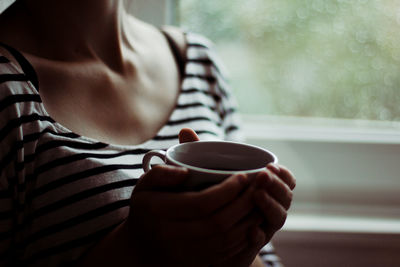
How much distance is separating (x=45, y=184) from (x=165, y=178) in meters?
0.25

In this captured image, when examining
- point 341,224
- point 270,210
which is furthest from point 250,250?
point 341,224

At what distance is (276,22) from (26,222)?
72 cm

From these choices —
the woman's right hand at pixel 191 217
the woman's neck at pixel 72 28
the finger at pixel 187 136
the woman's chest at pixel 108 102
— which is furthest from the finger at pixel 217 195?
the woman's neck at pixel 72 28

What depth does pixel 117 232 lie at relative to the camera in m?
0.49

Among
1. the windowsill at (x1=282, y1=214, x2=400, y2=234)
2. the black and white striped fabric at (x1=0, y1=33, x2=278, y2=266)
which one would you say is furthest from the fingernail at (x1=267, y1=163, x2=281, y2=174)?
the windowsill at (x1=282, y1=214, x2=400, y2=234)

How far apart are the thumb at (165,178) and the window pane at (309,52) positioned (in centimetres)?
67

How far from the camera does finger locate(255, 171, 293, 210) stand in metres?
0.37

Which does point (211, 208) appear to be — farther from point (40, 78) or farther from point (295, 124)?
point (295, 124)

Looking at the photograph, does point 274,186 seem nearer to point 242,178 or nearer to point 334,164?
point 242,178

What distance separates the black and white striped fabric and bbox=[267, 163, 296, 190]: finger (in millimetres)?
244

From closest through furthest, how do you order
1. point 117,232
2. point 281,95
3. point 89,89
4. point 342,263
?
point 117,232 < point 89,89 < point 342,263 < point 281,95

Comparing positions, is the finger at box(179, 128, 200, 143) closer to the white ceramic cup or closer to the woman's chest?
the white ceramic cup

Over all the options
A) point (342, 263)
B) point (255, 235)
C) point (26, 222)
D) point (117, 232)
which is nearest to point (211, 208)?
point (255, 235)

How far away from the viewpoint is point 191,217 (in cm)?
37
